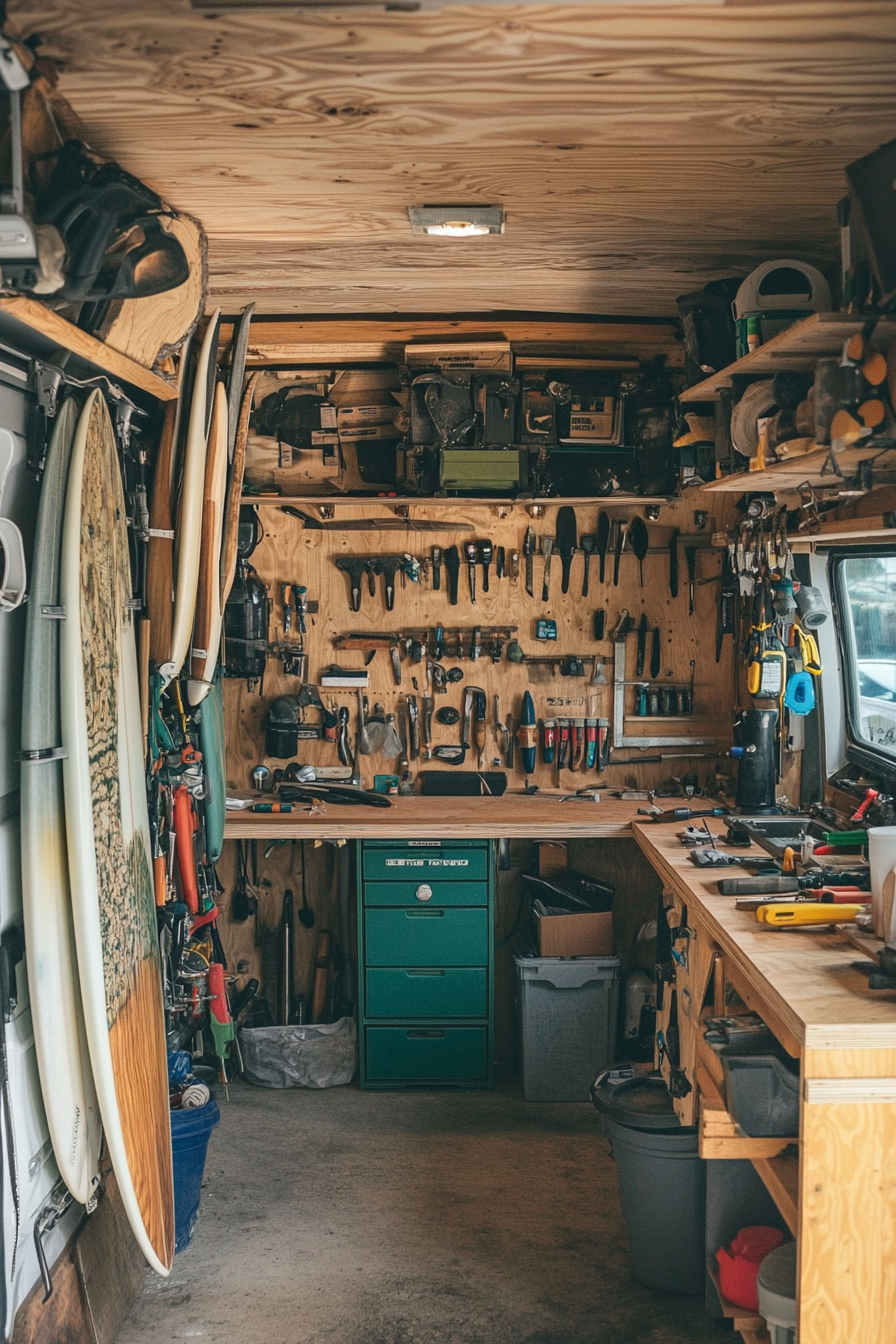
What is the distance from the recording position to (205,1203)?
135 inches

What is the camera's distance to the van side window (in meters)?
3.44

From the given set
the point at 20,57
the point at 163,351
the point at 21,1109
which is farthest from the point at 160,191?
the point at 21,1109

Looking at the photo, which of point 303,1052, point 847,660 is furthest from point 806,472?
point 303,1052

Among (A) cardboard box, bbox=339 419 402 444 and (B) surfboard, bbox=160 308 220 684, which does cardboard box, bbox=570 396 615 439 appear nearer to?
(A) cardboard box, bbox=339 419 402 444

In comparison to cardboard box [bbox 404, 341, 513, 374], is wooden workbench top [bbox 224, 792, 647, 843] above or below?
below

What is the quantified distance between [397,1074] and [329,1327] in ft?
4.48

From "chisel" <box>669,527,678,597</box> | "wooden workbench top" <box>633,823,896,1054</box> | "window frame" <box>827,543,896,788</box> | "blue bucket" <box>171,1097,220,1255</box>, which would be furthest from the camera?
"chisel" <box>669,527,678,597</box>

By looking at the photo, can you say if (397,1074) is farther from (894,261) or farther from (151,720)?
(894,261)

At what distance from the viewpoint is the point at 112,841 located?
8.60ft

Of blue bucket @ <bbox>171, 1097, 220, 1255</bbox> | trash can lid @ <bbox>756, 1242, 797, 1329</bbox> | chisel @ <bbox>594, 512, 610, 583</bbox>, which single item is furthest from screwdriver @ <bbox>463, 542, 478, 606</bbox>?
trash can lid @ <bbox>756, 1242, 797, 1329</bbox>

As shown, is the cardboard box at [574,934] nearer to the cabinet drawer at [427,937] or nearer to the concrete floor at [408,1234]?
the cabinet drawer at [427,937]

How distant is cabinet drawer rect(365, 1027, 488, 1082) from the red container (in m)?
1.71

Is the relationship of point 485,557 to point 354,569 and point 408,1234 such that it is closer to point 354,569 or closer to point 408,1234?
point 354,569

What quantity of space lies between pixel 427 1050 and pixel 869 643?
2197mm
